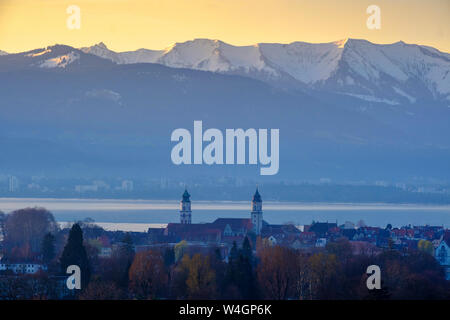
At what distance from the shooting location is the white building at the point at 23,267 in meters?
35.7

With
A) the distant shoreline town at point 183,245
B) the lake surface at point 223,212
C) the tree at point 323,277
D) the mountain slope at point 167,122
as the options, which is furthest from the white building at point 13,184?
the tree at point 323,277

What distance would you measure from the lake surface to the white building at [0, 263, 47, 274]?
120 ft

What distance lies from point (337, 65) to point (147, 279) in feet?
502

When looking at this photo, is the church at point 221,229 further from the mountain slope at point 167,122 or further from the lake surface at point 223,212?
the mountain slope at point 167,122

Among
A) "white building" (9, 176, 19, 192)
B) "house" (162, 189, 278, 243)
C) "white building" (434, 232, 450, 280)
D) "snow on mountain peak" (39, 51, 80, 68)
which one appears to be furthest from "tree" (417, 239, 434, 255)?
"snow on mountain peak" (39, 51, 80, 68)

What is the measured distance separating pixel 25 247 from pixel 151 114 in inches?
4358

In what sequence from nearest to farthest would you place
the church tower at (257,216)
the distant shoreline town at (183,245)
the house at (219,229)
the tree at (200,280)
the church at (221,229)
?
the tree at (200,280) → the distant shoreline town at (183,245) → the house at (219,229) → the church at (221,229) → the church tower at (257,216)

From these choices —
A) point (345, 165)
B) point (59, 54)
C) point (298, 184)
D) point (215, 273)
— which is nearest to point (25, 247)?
point (215, 273)

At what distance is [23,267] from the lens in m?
37.3

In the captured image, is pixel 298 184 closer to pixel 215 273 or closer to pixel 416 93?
pixel 416 93

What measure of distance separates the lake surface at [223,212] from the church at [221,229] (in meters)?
9.04

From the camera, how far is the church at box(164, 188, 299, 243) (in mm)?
63562

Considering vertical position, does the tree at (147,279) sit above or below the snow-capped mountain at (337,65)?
below

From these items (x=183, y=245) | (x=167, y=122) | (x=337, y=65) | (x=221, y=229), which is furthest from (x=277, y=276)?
(x=337, y=65)
